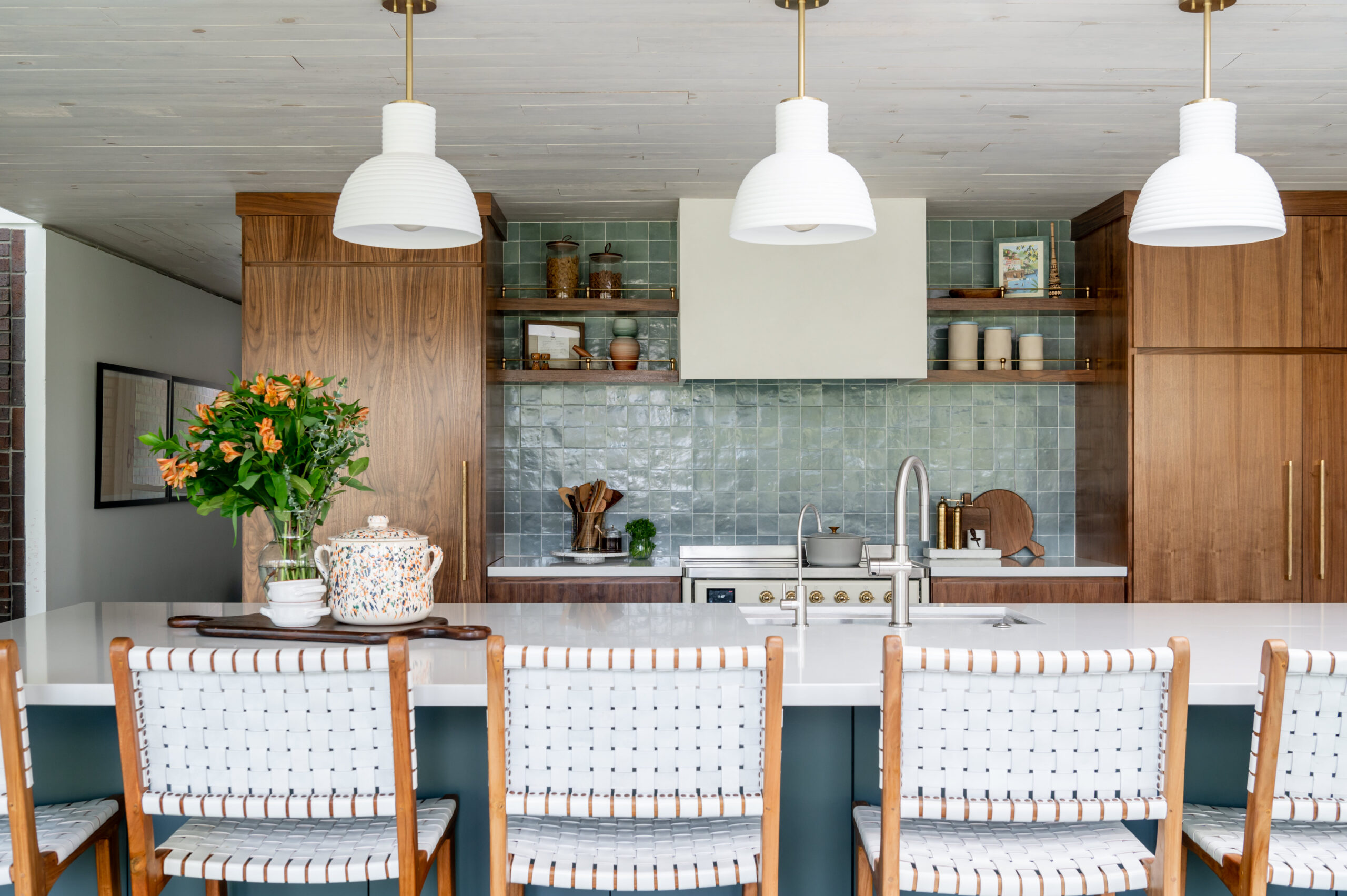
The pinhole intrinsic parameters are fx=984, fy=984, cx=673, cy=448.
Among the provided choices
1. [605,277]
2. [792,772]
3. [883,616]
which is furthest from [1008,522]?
[792,772]

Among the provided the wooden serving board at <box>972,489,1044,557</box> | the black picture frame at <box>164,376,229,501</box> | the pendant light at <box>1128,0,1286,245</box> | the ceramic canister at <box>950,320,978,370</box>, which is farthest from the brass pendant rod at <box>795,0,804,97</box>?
the black picture frame at <box>164,376,229,501</box>

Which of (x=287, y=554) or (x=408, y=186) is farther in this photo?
(x=287, y=554)

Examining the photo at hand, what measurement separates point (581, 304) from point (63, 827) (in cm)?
263

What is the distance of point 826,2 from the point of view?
6.81 feet

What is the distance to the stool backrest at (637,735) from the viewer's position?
1.46 meters

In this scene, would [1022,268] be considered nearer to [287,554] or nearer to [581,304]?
[581,304]

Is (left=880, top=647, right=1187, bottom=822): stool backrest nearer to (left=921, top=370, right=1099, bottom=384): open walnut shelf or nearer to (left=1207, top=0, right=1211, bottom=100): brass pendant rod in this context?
(left=1207, top=0, right=1211, bottom=100): brass pendant rod

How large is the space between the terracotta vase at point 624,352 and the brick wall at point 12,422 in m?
2.43

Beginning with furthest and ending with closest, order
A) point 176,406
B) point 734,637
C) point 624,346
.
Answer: point 176,406
point 624,346
point 734,637

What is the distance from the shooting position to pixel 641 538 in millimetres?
3924

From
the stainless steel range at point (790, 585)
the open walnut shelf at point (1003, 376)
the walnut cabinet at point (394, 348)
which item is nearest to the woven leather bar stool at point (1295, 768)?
the stainless steel range at point (790, 585)

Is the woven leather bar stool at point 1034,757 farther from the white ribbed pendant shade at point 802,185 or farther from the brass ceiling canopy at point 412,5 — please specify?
the brass ceiling canopy at point 412,5

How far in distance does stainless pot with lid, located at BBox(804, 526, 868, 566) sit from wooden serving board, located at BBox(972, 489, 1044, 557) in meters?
0.73

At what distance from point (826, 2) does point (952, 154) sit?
1269 mm
